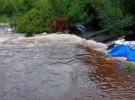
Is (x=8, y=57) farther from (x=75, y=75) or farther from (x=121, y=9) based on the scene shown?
(x=121, y=9)

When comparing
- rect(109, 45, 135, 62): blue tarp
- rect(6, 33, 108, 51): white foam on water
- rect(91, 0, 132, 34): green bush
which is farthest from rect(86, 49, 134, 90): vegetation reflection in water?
rect(91, 0, 132, 34): green bush

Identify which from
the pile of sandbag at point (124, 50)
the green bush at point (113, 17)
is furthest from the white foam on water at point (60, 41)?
the pile of sandbag at point (124, 50)

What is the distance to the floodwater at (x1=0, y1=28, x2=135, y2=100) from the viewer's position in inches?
302

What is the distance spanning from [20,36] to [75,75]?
320 inches

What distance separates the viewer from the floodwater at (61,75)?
7.67 metres

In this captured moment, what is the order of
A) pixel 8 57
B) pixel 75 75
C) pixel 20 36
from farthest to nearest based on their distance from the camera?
pixel 20 36 → pixel 8 57 → pixel 75 75

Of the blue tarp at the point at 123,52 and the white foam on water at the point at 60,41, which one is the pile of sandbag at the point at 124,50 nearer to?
the blue tarp at the point at 123,52

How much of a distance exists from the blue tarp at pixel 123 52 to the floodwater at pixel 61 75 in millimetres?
470

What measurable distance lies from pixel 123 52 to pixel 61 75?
294 cm

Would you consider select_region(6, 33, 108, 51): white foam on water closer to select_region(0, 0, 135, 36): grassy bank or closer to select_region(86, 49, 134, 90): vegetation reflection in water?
select_region(0, 0, 135, 36): grassy bank

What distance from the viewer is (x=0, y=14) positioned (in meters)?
24.8

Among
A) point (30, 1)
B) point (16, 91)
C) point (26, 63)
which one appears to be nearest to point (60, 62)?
point (26, 63)

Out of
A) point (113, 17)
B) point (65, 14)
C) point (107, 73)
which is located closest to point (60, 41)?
point (113, 17)

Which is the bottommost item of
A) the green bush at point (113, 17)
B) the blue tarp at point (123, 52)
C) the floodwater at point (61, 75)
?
the floodwater at point (61, 75)
